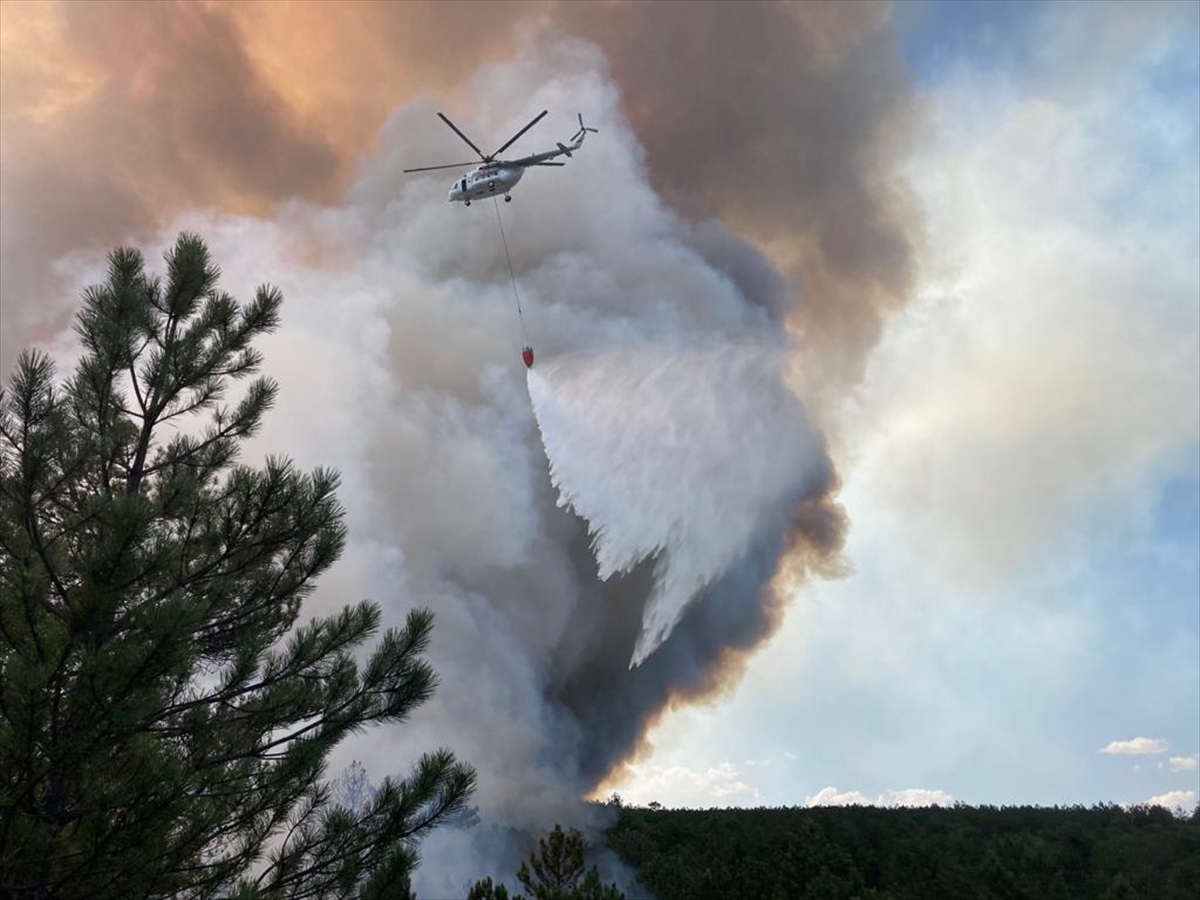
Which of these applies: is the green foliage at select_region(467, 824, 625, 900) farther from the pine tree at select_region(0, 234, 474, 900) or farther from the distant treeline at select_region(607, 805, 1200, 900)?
the distant treeline at select_region(607, 805, 1200, 900)

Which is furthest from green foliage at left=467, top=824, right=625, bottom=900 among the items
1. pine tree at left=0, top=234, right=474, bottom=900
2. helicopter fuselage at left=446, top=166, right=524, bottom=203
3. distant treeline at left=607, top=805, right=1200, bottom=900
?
helicopter fuselage at left=446, top=166, right=524, bottom=203

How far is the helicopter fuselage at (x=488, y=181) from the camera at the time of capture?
2119 inches

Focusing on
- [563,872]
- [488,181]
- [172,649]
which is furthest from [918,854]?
[172,649]

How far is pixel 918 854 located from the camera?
70.4 metres

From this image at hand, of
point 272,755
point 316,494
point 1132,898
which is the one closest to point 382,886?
point 272,755

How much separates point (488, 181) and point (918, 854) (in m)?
61.8

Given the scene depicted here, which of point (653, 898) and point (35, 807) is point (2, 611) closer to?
point (35, 807)

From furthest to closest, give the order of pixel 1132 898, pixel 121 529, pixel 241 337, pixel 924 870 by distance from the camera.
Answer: pixel 924 870 → pixel 1132 898 → pixel 241 337 → pixel 121 529

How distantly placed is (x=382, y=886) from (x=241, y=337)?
11215mm

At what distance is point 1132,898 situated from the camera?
3759 centimetres

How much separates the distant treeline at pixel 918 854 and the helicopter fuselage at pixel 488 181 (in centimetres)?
4628

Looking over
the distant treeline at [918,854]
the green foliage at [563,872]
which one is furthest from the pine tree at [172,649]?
the distant treeline at [918,854]

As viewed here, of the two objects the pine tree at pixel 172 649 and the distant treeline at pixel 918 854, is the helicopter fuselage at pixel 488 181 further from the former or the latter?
the distant treeline at pixel 918 854

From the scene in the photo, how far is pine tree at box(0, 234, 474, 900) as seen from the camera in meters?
13.2
